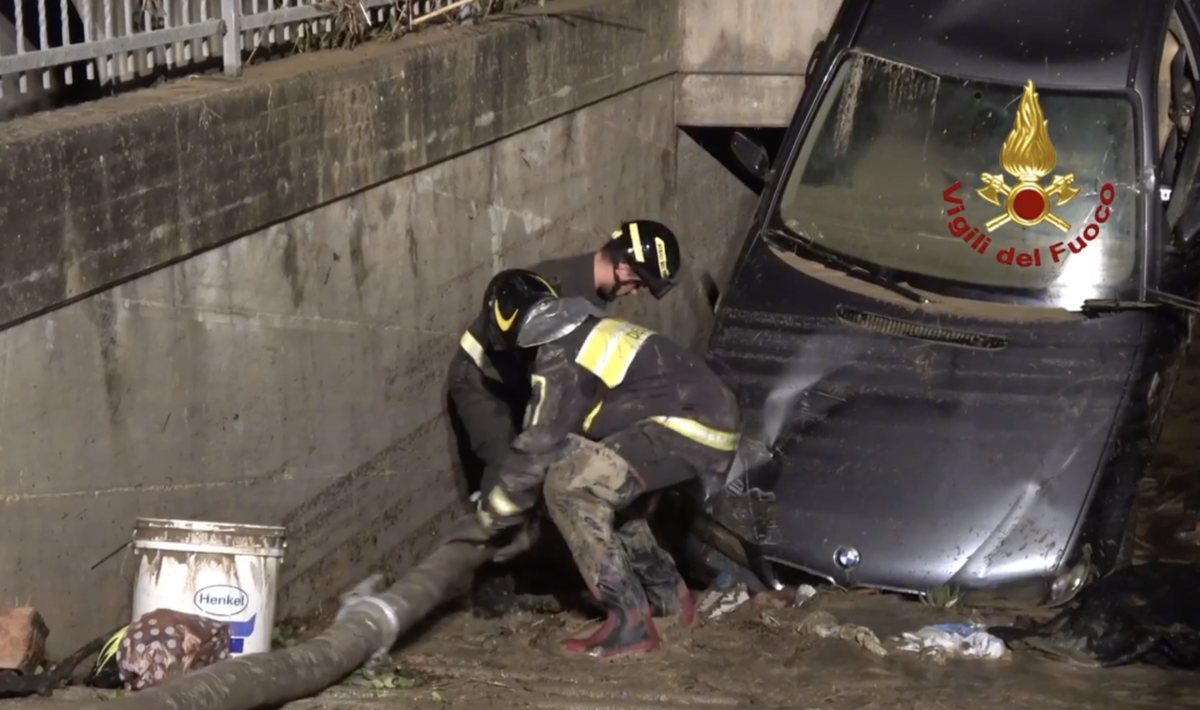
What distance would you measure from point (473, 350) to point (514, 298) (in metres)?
1.02

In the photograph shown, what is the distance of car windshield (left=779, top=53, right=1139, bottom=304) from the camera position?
21.9 feet

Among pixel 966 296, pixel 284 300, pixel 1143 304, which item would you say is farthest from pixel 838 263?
pixel 284 300

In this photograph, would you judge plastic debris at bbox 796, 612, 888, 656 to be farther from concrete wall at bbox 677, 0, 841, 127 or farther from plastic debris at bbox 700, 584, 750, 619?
concrete wall at bbox 677, 0, 841, 127

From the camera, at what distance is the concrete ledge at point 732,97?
995 centimetres

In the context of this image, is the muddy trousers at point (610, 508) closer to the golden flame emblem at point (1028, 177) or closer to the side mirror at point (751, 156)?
the golden flame emblem at point (1028, 177)

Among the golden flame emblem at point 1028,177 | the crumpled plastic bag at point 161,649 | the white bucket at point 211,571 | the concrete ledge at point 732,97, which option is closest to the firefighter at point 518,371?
the golden flame emblem at point 1028,177

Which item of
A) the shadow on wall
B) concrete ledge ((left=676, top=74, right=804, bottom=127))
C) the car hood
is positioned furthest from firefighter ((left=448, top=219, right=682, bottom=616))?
the shadow on wall

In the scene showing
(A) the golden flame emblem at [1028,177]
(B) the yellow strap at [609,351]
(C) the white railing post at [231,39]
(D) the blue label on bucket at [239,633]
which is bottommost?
(D) the blue label on bucket at [239,633]

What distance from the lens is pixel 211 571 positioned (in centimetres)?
495

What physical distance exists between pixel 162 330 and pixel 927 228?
3.23 m

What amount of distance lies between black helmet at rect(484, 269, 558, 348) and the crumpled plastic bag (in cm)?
164

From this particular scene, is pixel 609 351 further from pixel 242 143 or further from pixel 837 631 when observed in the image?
pixel 242 143

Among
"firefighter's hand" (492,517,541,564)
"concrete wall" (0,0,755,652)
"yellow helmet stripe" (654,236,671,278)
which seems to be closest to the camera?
"concrete wall" (0,0,755,652)

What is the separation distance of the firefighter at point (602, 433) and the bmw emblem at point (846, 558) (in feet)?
1.68
